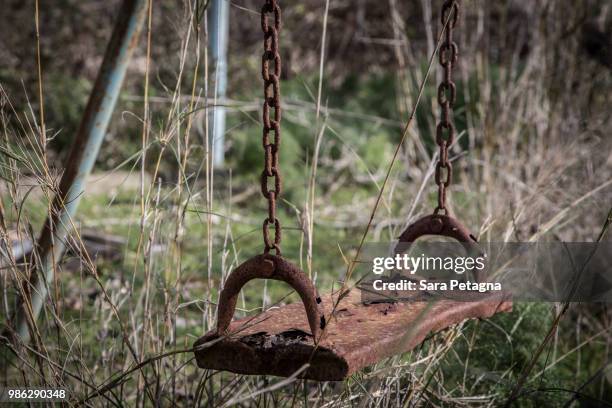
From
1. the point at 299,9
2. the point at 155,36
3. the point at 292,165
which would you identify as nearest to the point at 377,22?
the point at 299,9

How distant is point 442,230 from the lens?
207 cm

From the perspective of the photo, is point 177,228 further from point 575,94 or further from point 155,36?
point 155,36

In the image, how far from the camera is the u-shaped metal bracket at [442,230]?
2057 mm

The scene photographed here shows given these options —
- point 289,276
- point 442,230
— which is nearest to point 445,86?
point 442,230

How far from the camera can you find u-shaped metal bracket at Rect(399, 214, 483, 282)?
81.0 inches

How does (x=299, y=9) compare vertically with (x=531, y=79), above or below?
above

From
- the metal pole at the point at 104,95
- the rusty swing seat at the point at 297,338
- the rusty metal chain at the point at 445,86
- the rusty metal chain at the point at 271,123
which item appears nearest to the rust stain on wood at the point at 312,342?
the rusty swing seat at the point at 297,338

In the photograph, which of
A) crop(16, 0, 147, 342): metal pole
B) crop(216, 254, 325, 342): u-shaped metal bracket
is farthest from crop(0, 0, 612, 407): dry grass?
crop(216, 254, 325, 342): u-shaped metal bracket

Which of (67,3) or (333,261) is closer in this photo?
(333,261)

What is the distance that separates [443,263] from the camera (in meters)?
2.97

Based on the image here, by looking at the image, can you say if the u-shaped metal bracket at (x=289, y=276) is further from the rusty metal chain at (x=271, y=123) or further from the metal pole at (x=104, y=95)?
the metal pole at (x=104, y=95)

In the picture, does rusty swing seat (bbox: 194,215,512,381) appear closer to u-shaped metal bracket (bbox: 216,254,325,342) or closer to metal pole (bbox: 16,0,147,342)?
u-shaped metal bracket (bbox: 216,254,325,342)

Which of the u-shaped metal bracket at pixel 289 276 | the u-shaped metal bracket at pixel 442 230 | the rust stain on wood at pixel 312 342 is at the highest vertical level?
the u-shaped metal bracket at pixel 442 230

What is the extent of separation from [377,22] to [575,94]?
22.8ft
